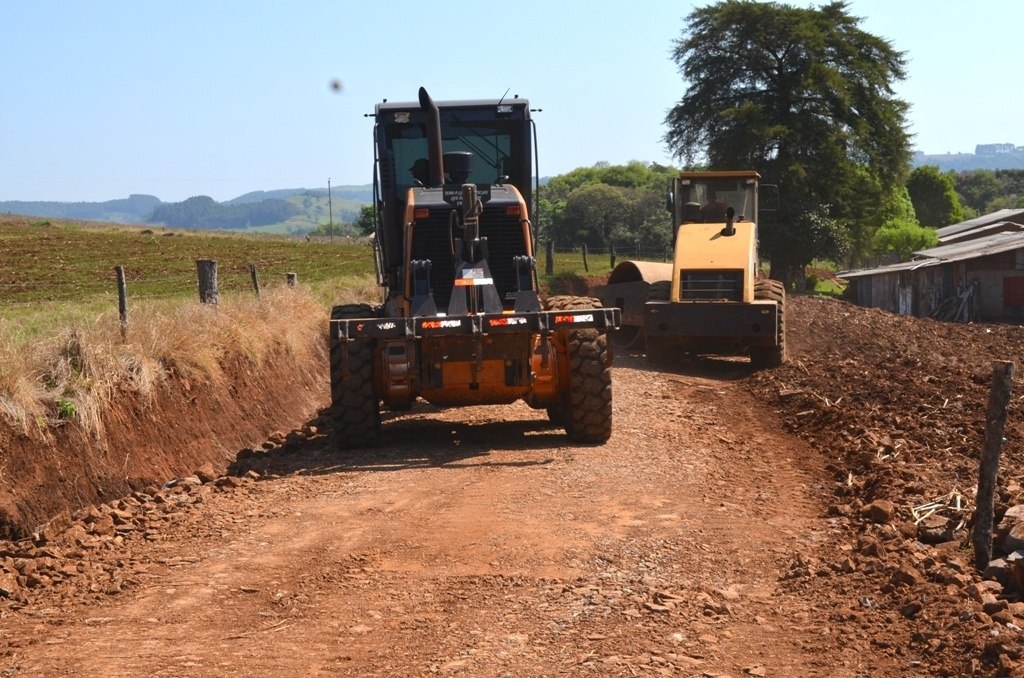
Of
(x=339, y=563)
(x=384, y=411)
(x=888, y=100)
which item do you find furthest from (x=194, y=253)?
(x=339, y=563)

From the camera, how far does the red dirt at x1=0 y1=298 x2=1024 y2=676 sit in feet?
18.9

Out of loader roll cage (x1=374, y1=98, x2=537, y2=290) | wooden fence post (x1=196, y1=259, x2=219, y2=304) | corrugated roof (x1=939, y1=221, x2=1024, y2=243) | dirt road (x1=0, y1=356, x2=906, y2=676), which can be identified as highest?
loader roll cage (x1=374, y1=98, x2=537, y2=290)

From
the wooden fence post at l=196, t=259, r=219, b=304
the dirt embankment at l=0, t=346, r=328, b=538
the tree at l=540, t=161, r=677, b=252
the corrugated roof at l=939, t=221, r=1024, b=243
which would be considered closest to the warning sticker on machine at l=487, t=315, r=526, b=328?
the dirt embankment at l=0, t=346, r=328, b=538

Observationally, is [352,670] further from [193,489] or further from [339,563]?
[193,489]

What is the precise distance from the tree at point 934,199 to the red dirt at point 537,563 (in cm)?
9317

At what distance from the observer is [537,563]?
7.24 m

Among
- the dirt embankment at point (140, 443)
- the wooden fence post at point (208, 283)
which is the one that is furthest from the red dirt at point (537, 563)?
the wooden fence post at point (208, 283)

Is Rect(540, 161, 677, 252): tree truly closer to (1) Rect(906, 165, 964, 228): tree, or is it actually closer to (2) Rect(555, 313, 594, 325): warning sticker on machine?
(1) Rect(906, 165, 964, 228): tree

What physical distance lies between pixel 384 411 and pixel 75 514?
5.39 m

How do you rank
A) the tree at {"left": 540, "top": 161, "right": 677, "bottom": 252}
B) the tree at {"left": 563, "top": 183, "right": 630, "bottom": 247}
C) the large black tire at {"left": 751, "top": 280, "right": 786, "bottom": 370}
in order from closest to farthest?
the large black tire at {"left": 751, "top": 280, "right": 786, "bottom": 370}
the tree at {"left": 540, "top": 161, "right": 677, "bottom": 252}
the tree at {"left": 563, "top": 183, "right": 630, "bottom": 247}

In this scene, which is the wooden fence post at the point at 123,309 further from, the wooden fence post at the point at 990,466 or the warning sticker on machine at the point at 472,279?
the wooden fence post at the point at 990,466

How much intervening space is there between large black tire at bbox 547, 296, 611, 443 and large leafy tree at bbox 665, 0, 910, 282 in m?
29.8

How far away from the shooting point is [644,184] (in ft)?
445

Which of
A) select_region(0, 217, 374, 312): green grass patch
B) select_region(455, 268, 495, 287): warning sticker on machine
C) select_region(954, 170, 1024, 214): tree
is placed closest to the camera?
select_region(455, 268, 495, 287): warning sticker on machine
